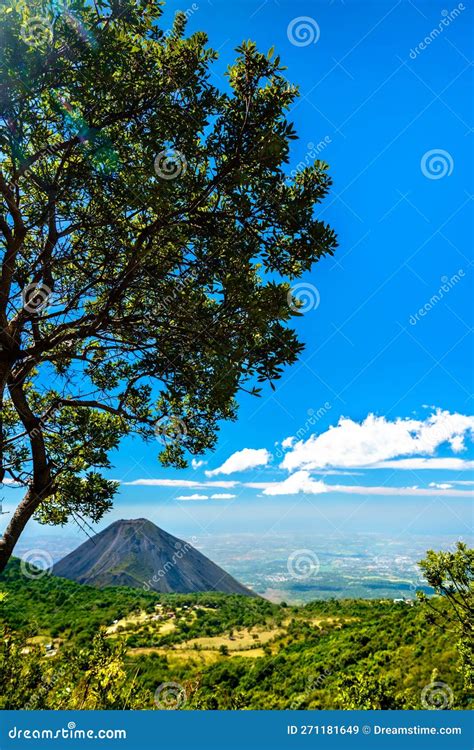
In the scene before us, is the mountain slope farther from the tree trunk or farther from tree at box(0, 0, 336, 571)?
tree at box(0, 0, 336, 571)

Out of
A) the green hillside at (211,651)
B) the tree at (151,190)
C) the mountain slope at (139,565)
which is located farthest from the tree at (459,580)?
the mountain slope at (139,565)

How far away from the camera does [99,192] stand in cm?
627

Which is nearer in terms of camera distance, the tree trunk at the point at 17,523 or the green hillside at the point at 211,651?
the green hillside at the point at 211,651

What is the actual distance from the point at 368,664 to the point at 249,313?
705 inches

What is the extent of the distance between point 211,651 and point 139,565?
A: 14.1 meters

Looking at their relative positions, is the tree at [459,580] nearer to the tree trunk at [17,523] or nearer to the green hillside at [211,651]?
the green hillside at [211,651]

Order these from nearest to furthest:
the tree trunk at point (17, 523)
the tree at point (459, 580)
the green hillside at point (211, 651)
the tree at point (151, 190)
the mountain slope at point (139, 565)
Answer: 1. the tree at point (151, 190)
2. the green hillside at point (211, 651)
3. the tree trunk at point (17, 523)
4. the tree at point (459, 580)
5. the mountain slope at point (139, 565)

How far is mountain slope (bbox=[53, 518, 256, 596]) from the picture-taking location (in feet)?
114

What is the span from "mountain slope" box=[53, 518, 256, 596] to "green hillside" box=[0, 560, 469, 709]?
5.17ft

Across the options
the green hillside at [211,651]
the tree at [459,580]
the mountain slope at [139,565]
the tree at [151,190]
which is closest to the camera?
the tree at [151,190]

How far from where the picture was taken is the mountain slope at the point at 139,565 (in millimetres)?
34656

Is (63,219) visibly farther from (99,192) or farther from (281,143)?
(281,143)

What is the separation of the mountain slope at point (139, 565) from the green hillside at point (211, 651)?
158 cm

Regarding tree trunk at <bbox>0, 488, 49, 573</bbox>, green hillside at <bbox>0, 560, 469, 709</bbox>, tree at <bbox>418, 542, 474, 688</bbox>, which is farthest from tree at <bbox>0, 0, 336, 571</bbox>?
tree at <bbox>418, 542, 474, 688</bbox>
